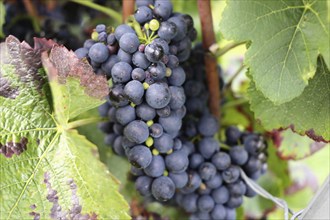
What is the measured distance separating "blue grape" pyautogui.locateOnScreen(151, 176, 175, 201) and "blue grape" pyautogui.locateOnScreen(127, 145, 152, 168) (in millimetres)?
55

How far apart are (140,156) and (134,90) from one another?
0.11m

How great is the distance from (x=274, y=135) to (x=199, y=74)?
8.5 inches

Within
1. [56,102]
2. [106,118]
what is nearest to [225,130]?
[106,118]

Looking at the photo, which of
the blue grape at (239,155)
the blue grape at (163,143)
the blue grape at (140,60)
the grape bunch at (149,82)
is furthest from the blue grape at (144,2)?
the blue grape at (239,155)

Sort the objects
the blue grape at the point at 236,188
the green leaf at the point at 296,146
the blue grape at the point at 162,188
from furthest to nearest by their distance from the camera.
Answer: the green leaf at the point at 296,146 < the blue grape at the point at 236,188 < the blue grape at the point at 162,188

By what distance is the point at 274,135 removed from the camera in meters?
1.07

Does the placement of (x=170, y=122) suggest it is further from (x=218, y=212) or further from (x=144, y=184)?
(x=218, y=212)

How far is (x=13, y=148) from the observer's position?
80cm

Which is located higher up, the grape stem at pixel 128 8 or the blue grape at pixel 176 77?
the grape stem at pixel 128 8

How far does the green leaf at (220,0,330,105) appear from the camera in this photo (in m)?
0.74

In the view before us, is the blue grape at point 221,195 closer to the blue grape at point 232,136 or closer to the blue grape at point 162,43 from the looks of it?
the blue grape at point 232,136

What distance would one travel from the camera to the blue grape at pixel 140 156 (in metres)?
0.80

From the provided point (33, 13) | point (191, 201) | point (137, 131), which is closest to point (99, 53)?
point (137, 131)

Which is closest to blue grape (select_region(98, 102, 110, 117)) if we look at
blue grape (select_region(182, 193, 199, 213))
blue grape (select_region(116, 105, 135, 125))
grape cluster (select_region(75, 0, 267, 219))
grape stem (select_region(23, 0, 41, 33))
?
grape cluster (select_region(75, 0, 267, 219))
